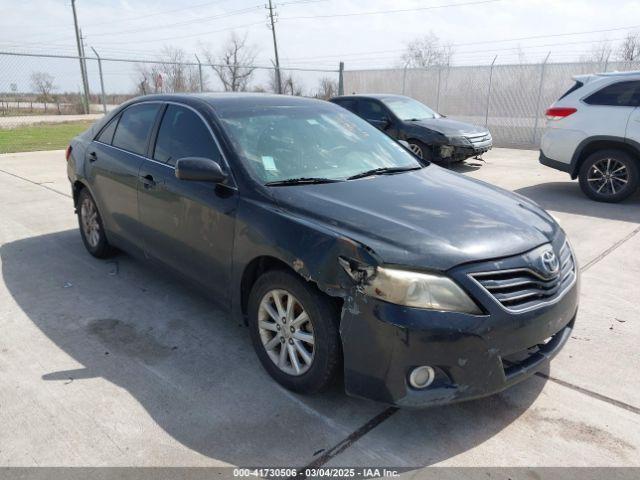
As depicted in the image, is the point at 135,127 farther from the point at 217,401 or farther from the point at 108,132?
the point at 217,401

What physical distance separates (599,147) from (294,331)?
258 inches

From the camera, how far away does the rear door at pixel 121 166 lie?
411cm

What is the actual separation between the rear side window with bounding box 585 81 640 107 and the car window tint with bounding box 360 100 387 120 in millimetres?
4364

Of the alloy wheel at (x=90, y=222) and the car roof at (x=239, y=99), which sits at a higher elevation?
the car roof at (x=239, y=99)

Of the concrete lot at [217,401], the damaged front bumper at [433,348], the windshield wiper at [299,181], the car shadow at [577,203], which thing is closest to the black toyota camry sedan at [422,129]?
the car shadow at [577,203]

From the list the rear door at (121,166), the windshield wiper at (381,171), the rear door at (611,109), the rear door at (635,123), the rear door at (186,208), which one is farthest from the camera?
the rear door at (611,109)

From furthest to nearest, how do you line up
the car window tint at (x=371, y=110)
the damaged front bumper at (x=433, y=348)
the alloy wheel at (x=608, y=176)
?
1. the car window tint at (x=371, y=110)
2. the alloy wheel at (x=608, y=176)
3. the damaged front bumper at (x=433, y=348)

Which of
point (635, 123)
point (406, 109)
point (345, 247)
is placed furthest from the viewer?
point (406, 109)

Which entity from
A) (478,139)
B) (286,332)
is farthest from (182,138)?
(478,139)

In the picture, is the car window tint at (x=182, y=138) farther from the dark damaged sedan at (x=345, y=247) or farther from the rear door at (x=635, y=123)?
the rear door at (x=635, y=123)

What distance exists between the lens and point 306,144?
3.57m

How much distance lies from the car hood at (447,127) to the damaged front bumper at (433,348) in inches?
315

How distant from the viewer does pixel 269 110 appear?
12.2 feet

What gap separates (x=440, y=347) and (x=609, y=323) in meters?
2.18
